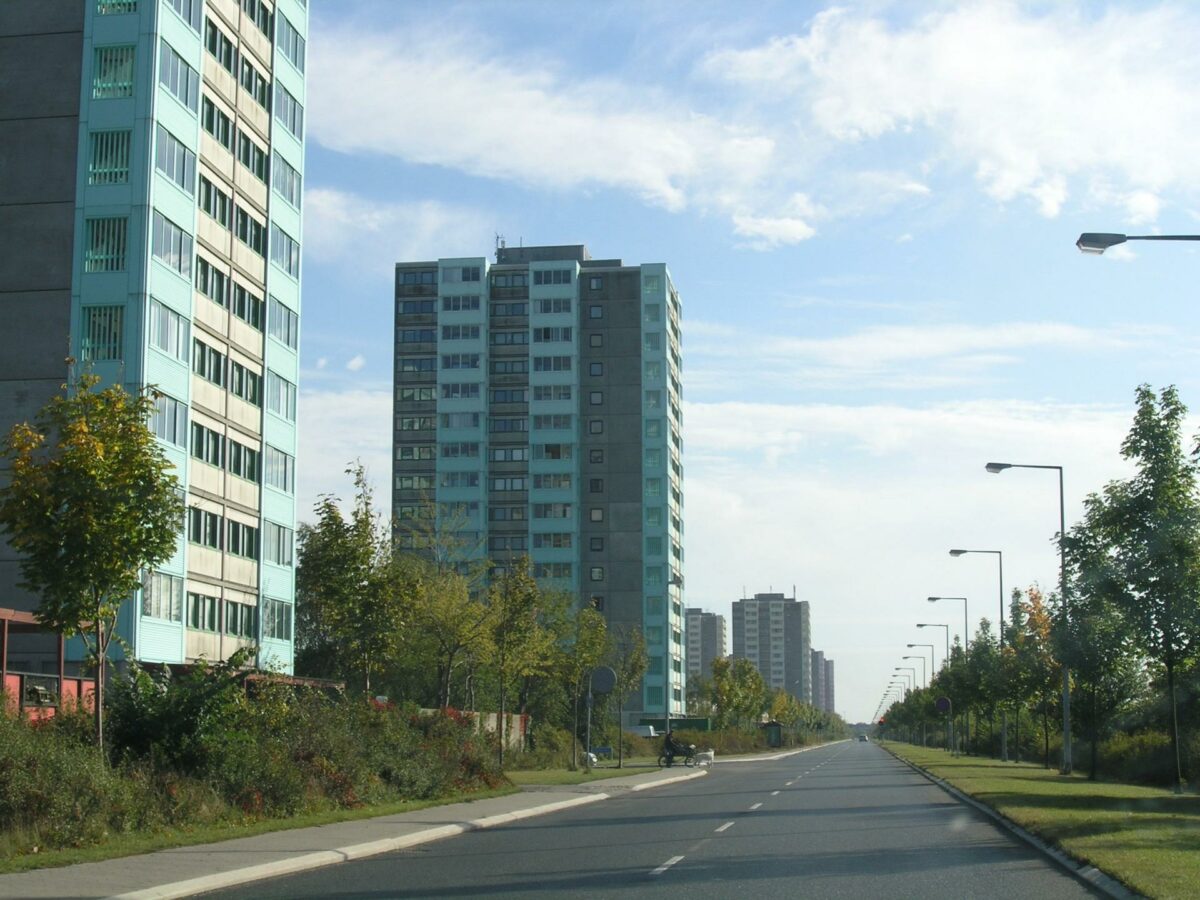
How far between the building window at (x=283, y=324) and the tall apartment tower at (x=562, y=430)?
63105mm

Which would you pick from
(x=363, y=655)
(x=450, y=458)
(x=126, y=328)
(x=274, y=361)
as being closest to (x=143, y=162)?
(x=126, y=328)

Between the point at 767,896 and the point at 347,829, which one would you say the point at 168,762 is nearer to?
the point at 347,829

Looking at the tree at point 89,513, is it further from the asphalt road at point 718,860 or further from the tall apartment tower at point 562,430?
the tall apartment tower at point 562,430

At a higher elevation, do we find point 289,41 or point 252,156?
point 289,41

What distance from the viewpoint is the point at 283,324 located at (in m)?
64.0

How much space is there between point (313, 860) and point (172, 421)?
3766cm

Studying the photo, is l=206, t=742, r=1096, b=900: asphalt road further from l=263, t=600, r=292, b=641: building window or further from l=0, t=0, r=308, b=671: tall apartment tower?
l=263, t=600, r=292, b=641: building window

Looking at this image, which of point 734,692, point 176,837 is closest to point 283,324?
point 176,837

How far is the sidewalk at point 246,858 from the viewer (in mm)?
13492

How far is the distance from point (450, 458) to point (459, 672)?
218 feet

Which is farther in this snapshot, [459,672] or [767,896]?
[459,672]

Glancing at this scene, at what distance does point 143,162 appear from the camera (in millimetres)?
50594

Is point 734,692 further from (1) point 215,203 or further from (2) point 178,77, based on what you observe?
(2) point 178,77

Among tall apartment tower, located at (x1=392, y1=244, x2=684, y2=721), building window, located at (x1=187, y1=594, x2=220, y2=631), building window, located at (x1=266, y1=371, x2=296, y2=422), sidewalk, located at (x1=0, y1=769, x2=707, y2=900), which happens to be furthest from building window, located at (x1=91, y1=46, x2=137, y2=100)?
tall apartment tower, located at (x1=392, y1=244, x2=684, y2=721)
